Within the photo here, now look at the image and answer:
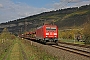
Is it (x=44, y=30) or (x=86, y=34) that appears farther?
(x=86, y=34)

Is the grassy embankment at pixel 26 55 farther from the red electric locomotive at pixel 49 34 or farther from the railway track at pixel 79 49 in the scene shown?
the red electric locomotive at pixel 49 34

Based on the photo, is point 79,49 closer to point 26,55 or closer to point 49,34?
point 26,55

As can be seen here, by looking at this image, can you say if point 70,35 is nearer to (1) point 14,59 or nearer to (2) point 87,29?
(2) point 87,29

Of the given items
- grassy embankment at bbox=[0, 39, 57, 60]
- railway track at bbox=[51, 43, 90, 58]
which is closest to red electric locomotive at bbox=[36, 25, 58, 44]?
railway track at bbox=[51, 43, 90, 58]

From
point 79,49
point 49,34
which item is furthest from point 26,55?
point 49,34

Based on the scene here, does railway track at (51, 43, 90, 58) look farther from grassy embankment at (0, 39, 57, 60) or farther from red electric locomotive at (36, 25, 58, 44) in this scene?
red electric locomotive at (36, 25, 58, 44)

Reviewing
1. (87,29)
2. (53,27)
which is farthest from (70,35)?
(53,27)

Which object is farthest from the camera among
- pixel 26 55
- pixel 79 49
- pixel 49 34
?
pixel 49 34

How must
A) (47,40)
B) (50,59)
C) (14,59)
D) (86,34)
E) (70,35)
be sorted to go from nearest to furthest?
(50,59) < (14,59) < (47,40) < (86,34) < (70,35)

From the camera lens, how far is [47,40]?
135 ft

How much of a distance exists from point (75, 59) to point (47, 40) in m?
22.7

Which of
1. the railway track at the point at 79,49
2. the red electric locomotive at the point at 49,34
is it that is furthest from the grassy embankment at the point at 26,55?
the red electric locomotive at the point at 49,34

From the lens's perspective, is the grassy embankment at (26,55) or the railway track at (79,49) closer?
the grassy embankment at (26,55)

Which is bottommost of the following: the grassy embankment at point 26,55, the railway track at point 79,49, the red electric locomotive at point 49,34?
the grassy embankment at point 26,55
